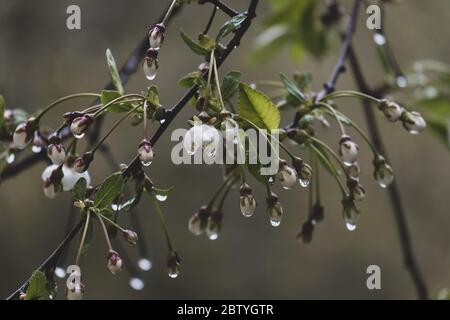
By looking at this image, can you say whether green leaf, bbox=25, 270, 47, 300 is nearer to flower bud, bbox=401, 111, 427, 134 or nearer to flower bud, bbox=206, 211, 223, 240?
flower bud, bbox=206, 211, 223, 240

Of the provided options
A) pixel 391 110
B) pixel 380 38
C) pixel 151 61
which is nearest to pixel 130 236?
pixel 151 61

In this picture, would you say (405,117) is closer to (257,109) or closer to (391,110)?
(391,110)

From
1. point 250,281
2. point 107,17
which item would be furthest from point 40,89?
point 250,281

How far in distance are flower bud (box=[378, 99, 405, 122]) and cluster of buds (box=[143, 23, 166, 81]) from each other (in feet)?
0.63

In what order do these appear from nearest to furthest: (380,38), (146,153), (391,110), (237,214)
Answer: (146,153), (391,110), (380,38), (237,214)

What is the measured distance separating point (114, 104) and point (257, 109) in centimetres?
10

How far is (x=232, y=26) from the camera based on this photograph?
515 mm

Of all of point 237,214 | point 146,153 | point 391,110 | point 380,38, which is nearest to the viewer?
point 146,153

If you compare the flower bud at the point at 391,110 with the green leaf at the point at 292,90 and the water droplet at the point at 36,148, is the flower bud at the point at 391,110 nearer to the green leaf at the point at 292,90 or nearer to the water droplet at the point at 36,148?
the green leaf at the point at 292,90

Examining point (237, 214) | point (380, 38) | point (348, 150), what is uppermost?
point (237, 214)

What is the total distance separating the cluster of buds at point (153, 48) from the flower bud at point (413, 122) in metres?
0.21

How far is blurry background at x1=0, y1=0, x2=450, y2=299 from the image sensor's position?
1.81 meters

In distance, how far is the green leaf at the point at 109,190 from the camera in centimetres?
48

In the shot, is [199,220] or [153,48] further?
[199,220]
